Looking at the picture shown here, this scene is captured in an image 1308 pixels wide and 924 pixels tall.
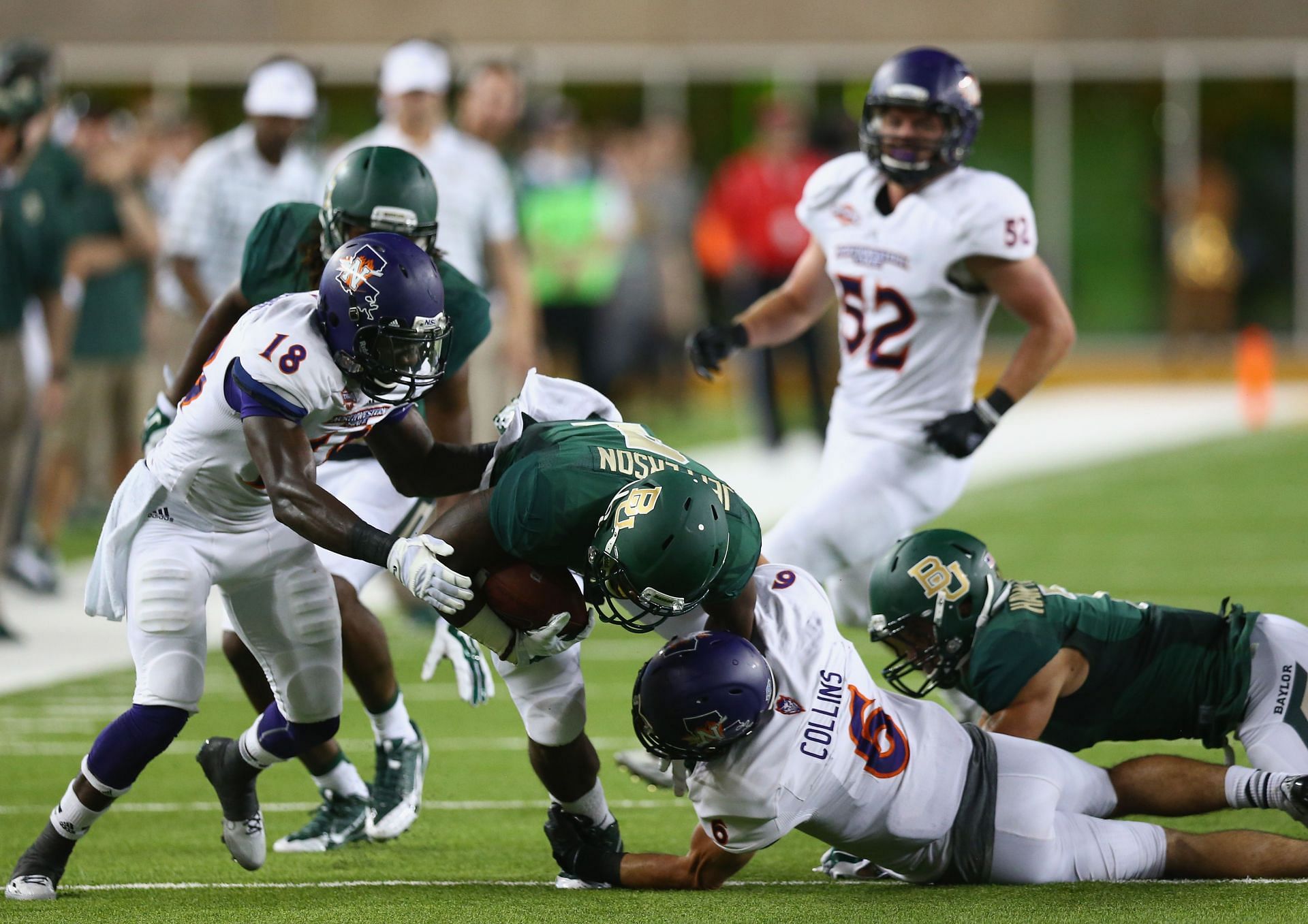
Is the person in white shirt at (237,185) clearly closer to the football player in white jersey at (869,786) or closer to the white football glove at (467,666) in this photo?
the white football glove at (467,666)

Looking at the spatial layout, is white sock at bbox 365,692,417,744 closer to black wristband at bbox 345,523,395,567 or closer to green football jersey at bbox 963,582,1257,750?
Answer: black wristband at bbox 345,523,395,567

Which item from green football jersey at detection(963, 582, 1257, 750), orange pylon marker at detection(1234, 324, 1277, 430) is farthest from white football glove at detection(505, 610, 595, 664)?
orange pylon marker at detection(1234, 324, 1277, 430)

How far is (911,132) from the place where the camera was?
5.67m

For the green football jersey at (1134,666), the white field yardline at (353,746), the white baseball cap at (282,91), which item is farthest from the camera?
the white baseball cap at (282,91)

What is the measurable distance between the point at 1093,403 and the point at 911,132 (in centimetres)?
1385

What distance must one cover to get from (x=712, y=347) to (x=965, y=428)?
87 cm

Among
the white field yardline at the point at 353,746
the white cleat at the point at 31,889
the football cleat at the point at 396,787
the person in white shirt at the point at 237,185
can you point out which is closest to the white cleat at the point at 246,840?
the white cleat at the point at 31,889

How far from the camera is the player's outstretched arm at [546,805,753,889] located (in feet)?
13.9

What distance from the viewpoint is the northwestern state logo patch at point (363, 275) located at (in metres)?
4.15

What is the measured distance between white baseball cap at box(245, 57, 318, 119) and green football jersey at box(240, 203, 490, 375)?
9.78 feet

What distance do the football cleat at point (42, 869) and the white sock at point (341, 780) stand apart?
77 cm

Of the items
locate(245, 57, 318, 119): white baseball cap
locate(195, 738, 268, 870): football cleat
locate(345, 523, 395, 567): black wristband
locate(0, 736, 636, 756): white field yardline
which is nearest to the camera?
locate(345, 523, 395, 567): black wristband

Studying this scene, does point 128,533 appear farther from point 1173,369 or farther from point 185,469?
point 1173,369

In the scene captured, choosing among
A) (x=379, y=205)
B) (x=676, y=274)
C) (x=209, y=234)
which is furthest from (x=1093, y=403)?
(x=379, y=205)
